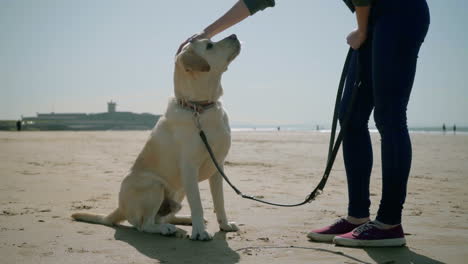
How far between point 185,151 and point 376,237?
150 cm

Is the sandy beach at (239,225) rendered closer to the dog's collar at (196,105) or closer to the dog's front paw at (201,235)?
the dog's front paw at (201,235)

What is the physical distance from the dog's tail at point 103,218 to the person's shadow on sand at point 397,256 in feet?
6.69

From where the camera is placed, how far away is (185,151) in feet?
10.9

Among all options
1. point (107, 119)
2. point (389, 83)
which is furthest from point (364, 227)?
point (107, 119)

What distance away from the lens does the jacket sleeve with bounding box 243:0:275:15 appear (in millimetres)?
3363

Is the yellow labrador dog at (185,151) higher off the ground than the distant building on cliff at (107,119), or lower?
higher

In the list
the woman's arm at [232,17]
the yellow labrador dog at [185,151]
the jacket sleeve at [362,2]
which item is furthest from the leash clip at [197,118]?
the jacket sleeve at [362,2]

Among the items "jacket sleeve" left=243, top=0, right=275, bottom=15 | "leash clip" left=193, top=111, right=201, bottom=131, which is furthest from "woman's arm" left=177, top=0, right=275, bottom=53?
"leash clip" left=193, top=111, right=201, bottom=131

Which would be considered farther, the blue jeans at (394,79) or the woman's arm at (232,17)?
the woman's arm at (232,17)

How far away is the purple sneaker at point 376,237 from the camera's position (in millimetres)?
2775

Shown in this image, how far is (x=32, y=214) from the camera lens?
13.1ft

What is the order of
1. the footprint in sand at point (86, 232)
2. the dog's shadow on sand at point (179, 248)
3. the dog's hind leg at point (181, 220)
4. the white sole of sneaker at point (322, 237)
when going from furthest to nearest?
the dog's hind leg at point (181, 220) → the footprint in sand at point (86, 232) → the white sole of sneaker at point (322, 237) → the dog's shadow on sand at point (179, 248)

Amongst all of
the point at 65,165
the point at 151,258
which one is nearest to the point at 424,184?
the point at 151,258

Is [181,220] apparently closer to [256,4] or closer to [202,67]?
[202,67]
